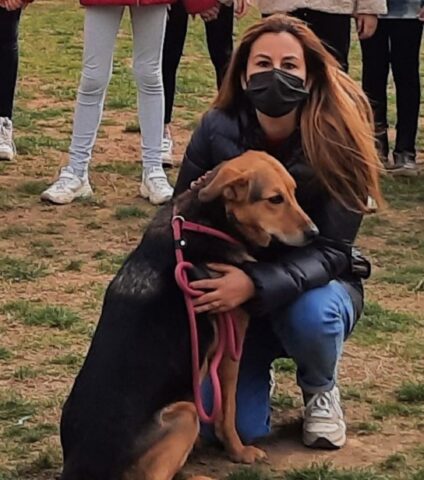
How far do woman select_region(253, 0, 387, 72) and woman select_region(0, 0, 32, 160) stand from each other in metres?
1.67

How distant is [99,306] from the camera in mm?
5469

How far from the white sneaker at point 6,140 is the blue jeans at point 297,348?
3922mm

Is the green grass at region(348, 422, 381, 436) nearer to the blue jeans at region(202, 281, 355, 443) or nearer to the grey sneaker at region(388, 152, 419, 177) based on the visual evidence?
the blue jeans at region(202, 281, 355, 443)

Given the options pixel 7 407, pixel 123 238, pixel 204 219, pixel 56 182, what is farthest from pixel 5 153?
pixel 204 219

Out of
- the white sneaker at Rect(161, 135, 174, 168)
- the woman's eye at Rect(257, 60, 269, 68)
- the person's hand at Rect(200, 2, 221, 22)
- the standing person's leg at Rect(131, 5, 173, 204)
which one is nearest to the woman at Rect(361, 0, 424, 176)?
the person's hand at Rect(200, 2, 221, 22)

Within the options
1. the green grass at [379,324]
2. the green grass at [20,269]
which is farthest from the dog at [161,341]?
the green grass at [20,269]

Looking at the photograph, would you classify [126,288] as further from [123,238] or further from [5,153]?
[5,153]

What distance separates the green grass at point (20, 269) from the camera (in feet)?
19.2

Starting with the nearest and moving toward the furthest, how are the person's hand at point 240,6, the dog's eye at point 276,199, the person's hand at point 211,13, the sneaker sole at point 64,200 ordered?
the dog's eye at point 276,199, the person's hand at point 240,6, the sneaker sole at point 64,200, the person's hand at point 211,13

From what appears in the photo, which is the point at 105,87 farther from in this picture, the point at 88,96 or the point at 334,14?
the point at 334,14

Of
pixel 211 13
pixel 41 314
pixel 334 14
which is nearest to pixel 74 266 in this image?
pixel 41 314

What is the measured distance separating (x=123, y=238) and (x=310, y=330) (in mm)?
2628

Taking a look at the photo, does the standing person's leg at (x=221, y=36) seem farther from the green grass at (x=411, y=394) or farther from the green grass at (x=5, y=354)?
the green grass at (x=411, y=394)

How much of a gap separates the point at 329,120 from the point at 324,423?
1033 mm
